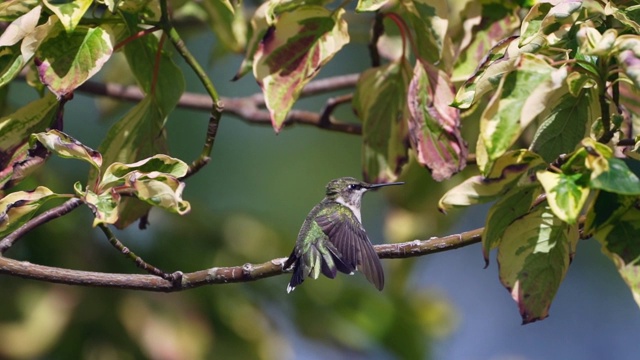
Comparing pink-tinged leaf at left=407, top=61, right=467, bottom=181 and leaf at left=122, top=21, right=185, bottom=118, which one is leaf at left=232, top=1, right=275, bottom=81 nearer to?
leaf at left=122, top=21, right=185, bottom=118

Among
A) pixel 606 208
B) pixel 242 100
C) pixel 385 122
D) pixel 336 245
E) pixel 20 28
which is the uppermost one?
pixel 20 28

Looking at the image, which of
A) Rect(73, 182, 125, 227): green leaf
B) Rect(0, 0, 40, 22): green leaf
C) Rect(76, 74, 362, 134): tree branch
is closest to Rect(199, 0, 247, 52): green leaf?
Rect(76, 74, 362, 134): tree branch

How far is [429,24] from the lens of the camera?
1521mm

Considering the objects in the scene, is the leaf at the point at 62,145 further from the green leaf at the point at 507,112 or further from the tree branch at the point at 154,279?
the green leaf at the point at 507,112

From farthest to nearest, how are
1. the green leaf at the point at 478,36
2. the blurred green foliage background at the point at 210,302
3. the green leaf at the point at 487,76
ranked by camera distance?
1. the blurred green foliage background at the point at 210,302
2. the green leaf at the point at 478,36
3. the green leaf at the point at 487,76

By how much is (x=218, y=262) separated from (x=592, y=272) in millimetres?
3089

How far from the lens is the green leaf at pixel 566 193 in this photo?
102 centimetres

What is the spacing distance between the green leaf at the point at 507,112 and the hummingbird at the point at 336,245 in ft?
1.09

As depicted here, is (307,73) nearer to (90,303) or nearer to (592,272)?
(90,303)

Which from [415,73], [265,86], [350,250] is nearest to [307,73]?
[265,86]

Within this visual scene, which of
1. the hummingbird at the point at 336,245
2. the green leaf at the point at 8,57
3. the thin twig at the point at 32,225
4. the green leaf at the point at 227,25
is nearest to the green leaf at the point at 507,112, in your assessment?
the hummingbird at the point at 336,245

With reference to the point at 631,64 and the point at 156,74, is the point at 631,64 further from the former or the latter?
the point at 156,74

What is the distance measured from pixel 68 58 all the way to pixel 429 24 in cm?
54

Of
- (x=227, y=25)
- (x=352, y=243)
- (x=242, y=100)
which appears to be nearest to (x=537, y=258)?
(x=352, y=243)
